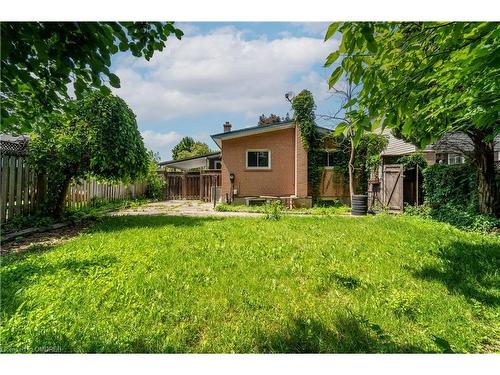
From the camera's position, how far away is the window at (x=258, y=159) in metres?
10.7

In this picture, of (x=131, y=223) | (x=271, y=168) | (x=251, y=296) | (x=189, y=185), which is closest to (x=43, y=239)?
(x=131, y=223)

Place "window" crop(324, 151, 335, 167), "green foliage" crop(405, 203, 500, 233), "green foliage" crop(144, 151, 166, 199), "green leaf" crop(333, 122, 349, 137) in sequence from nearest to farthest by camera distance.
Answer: "green leaf" crop(333, 122, 349, 137)
"green foliage" crop(405, 203, 500, 233)
"green foliage" crop(144, 151, 166, 199)
"window" crop(324, 151, 335, 167)

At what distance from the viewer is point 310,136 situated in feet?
34.0

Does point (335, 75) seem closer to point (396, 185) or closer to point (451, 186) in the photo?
point (451, 186)

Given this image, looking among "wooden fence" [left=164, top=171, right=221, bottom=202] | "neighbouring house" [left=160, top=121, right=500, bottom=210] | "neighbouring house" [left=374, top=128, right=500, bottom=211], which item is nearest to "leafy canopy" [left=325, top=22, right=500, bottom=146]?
"neighbouring house" [left=374, top=128, right=500, bottom=211]

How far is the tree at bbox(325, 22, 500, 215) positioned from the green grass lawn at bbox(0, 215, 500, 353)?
138cm

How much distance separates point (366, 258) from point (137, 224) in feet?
13.2

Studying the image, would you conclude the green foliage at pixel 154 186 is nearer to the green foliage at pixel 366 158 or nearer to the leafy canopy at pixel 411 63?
the green foliage at pixel 366 158

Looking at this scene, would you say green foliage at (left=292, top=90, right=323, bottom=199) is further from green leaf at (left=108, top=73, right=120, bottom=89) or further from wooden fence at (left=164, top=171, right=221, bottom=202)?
green leaf at (left=108, top=73, right=120, bottom=89)

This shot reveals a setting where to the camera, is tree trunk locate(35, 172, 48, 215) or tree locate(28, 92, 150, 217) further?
tree trunk locate(35, 172, 48, 215)

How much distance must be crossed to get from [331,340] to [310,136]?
29.9 ft

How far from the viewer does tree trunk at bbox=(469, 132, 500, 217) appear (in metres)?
6.00

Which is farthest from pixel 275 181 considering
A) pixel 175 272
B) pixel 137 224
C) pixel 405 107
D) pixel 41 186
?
pixel 405 107
